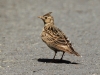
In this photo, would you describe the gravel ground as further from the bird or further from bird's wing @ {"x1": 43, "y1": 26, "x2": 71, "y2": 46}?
bird's wing @ {"x1": 43, "y1": 26, "x2": 71, "y2": 46}

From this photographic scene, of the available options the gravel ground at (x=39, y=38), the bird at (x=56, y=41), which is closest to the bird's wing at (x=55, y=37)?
the bird at (x=56, y=41)

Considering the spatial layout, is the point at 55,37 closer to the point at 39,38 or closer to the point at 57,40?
the point at 57,40

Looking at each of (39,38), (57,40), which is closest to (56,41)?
(57,40)

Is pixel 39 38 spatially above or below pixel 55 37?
below

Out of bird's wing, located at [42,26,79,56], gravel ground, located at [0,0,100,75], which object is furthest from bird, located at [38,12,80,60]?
gravel ground, located at [0,0,100,75]

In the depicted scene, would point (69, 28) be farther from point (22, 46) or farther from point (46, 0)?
point (46, 0)

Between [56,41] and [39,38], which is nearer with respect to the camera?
[56,41]

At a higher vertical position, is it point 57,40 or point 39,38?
point 57,40

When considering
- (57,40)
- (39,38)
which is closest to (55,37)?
(57,40)

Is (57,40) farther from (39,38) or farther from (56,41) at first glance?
(39,38)
